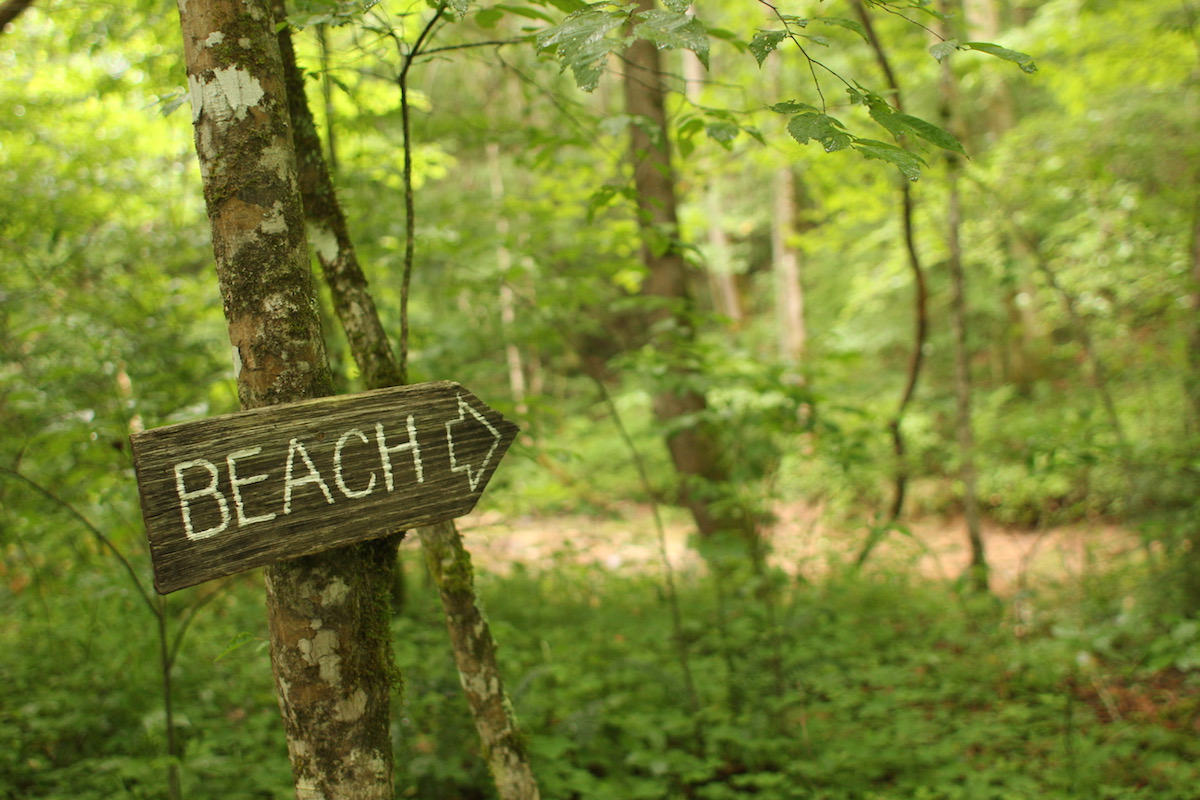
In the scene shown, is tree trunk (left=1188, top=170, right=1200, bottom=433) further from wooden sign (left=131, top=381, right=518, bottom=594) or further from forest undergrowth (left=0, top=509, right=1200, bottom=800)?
wooden sign (left=131, top=381, right=518, bottom=594)

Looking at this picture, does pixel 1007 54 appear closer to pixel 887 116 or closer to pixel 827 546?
pixel 887 116

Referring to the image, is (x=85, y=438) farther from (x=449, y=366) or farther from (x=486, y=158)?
(x=486, y=158)

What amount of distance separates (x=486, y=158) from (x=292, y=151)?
12.5 m

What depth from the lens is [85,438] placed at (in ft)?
7.47

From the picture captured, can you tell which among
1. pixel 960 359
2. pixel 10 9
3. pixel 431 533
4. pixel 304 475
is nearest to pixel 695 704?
pixel 431 533

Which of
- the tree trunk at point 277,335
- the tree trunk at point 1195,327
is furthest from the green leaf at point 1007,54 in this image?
the tree trunk at point 1195,327

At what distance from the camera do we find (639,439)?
4.58 meters

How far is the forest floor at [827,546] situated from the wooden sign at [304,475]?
2.67 metres

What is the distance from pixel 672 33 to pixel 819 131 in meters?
0.31

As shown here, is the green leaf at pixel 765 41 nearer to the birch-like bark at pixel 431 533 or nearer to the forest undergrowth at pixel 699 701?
the birch-like bark at pixel 431 533

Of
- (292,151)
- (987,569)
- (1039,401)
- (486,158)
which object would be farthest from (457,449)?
(486,158)

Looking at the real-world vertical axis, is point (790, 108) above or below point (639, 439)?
above

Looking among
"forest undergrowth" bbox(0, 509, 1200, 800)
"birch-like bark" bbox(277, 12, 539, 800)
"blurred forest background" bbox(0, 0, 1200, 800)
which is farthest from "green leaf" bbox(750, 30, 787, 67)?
"forest undergrowth" bbox(0, 509, 1200, 800)

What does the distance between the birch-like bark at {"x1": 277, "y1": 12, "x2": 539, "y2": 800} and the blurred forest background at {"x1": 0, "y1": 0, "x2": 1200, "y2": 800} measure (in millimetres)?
165
